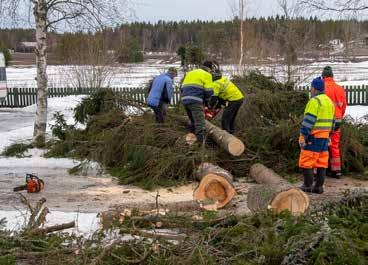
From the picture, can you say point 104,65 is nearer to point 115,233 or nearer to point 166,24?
point 115,233

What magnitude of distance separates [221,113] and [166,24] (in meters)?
61.0

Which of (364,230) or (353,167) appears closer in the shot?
(364,230)

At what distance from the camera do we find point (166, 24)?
233ft

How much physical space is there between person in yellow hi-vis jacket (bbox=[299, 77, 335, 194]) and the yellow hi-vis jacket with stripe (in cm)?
237

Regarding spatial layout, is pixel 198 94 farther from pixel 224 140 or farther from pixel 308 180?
pixel 308 180

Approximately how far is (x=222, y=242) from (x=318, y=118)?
12.5 feet

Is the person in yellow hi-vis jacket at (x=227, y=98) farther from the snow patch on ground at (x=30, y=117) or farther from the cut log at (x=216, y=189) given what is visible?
the snow patch on ground at (x=30, y=117)

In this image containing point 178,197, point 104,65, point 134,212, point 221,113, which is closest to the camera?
point 134,212

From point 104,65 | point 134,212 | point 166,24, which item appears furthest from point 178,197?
point 166,24

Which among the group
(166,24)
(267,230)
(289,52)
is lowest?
(267,230)

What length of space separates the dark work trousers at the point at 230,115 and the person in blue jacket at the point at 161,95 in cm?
134

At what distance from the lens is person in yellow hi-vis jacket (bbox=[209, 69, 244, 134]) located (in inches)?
425

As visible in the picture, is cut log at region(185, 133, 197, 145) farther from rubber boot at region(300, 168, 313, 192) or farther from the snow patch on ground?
the snow patch on ground

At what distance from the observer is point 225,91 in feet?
35.6
